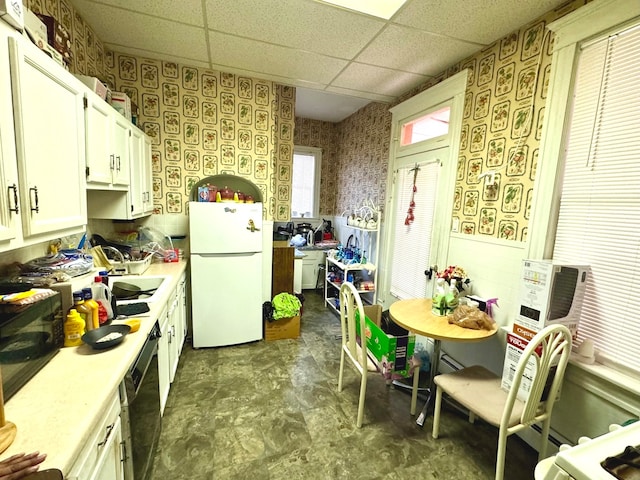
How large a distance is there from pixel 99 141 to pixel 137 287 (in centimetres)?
96

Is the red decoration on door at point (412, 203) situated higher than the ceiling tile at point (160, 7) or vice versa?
the ceiling tile at point (160, 7)

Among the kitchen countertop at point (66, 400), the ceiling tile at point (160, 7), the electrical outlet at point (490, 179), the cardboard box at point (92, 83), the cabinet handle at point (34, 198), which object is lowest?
the kitchen countertop at point (66, 400)

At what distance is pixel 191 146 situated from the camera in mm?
2918

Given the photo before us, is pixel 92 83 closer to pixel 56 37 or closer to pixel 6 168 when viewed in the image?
pixel 56 37

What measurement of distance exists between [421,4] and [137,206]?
245 cm

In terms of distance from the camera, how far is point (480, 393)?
1.66 metres

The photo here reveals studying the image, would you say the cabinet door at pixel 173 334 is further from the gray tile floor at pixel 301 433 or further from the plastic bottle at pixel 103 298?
the plastic bottle at pixel 103 298

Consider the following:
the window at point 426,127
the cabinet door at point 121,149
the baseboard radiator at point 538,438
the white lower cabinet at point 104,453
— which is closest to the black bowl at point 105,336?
the white lower cabinet at point 104,453

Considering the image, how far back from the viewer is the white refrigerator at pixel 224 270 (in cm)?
268

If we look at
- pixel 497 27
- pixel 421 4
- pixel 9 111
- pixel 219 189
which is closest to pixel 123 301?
pixel 9 111

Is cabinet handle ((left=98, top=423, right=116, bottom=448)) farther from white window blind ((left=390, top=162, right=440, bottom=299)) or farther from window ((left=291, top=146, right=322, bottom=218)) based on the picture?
window ((left=291, top=146, right=322, bottom=218))

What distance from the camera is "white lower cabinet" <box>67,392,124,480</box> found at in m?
0.82

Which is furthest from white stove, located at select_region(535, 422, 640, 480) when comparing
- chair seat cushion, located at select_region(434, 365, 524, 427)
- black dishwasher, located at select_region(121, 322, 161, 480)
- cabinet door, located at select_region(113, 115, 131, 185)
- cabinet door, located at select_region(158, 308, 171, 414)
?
cabinet door, located at select_region(113, 115, 131, 185)

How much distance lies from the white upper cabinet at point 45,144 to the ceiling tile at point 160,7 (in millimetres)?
910
